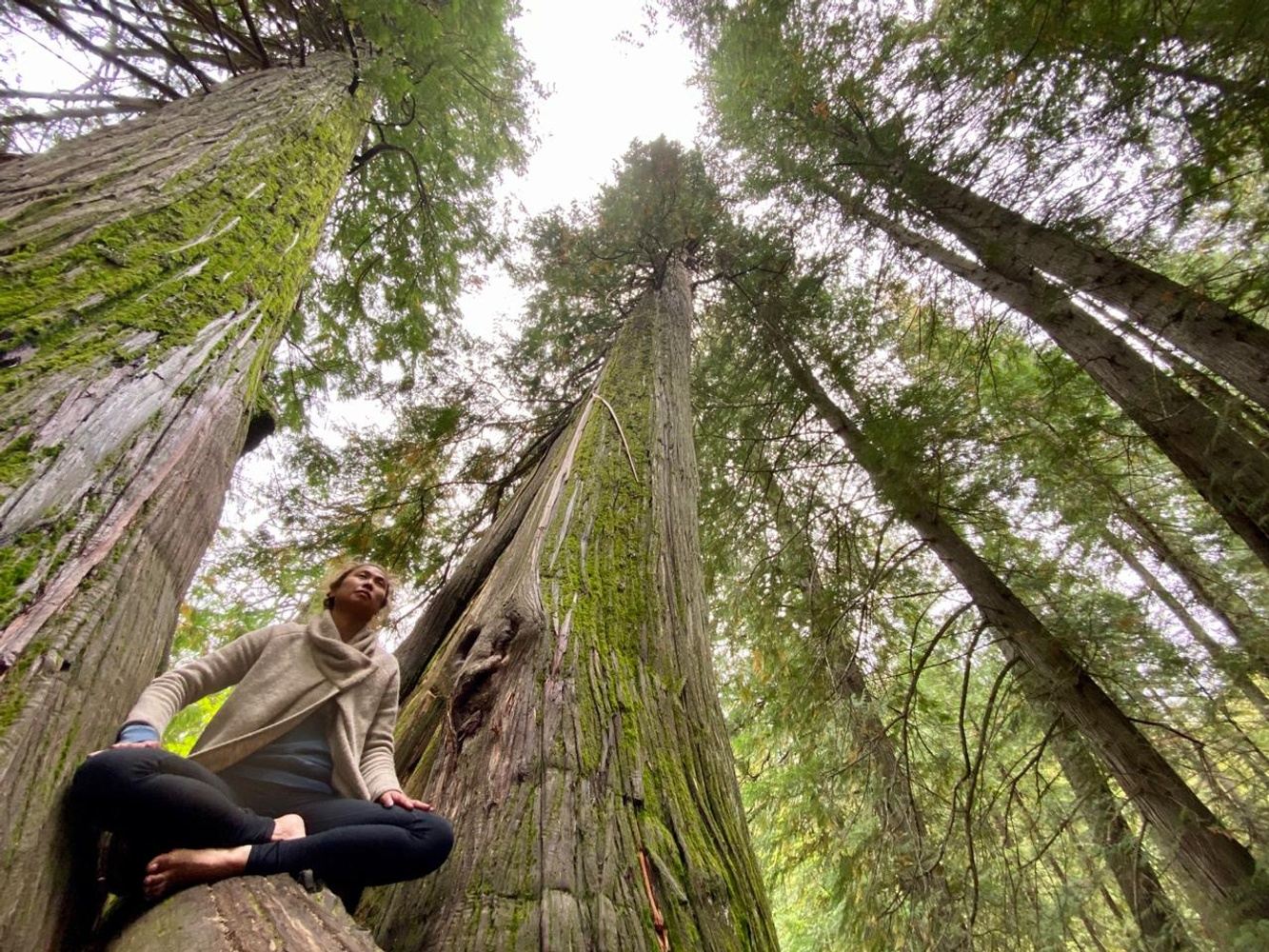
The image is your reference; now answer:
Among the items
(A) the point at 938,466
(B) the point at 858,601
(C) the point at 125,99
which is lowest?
(B) the point at 858,601

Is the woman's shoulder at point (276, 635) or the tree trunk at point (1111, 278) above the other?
the tree trunk at point (1111, 278)

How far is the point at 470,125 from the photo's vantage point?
6.31 metres

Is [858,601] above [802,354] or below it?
below

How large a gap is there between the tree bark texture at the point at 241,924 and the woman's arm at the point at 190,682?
356mm

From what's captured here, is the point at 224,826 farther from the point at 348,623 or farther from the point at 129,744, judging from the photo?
the point at 348,623

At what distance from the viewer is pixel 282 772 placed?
172 centimetres

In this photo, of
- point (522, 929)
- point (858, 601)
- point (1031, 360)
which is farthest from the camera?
point (1031, 360)

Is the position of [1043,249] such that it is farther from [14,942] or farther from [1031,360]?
[14,942]

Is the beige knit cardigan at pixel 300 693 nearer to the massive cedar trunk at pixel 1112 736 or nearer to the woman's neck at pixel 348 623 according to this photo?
the woman's neck at pixel 348 623

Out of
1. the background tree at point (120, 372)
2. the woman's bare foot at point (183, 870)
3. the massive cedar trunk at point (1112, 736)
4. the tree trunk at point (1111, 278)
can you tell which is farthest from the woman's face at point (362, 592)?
the tree trunk at point (1111, 278)

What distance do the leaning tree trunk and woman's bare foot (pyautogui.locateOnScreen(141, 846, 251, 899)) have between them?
0.13 metres

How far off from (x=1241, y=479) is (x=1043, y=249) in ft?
6.52

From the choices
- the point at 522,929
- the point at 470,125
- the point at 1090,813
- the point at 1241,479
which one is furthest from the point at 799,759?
the point at 470,125

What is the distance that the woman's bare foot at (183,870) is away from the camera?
1.07 m
